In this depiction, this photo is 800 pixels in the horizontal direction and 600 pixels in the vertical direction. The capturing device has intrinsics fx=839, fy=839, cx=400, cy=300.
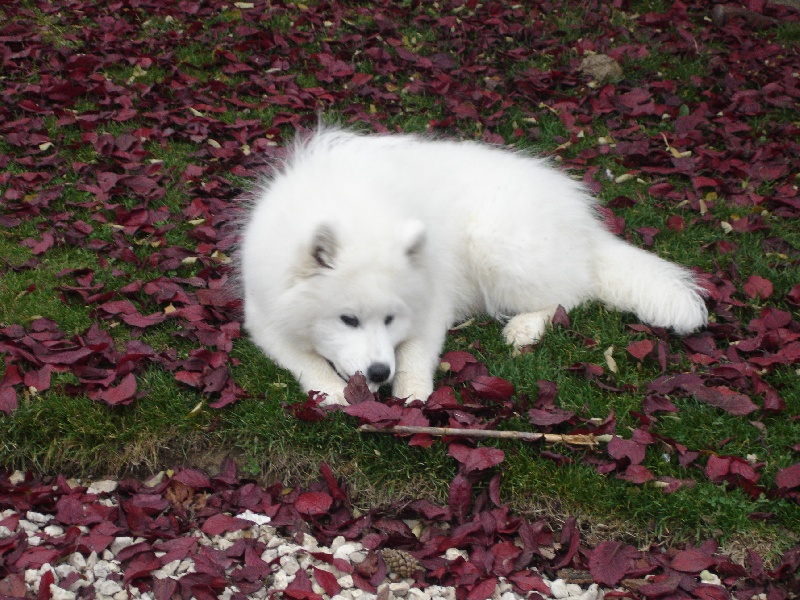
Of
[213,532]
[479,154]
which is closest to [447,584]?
[213,532]

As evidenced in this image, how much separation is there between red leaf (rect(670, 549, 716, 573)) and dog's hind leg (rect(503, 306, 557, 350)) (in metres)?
1.32

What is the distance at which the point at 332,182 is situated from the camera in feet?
12.7

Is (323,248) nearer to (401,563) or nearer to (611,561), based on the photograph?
(401,563)

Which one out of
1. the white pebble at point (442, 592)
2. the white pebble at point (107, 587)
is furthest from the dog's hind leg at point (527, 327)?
the white pebble at point (107, 587)

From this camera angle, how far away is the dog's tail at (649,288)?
4.01m

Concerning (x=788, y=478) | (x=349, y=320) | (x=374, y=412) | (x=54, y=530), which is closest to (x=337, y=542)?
(x=374, y=412)

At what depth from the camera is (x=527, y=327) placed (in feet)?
13.5

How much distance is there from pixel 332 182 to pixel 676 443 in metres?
1.88

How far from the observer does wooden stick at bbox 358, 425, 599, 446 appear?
3273 millimetres

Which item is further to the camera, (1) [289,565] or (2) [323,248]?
(2) [323,248]

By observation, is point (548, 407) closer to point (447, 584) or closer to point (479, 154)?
point (447, 584)

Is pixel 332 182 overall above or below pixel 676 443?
above

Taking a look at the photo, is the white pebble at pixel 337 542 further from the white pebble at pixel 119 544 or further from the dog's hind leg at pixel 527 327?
the dog's hind leg at pixel 527 327

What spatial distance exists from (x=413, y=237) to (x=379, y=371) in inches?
22.7
